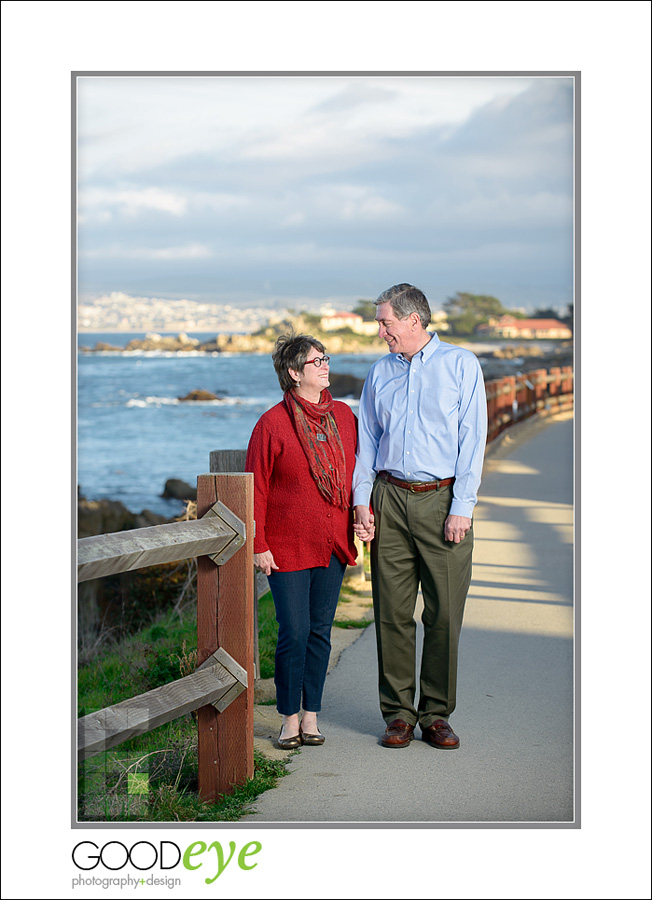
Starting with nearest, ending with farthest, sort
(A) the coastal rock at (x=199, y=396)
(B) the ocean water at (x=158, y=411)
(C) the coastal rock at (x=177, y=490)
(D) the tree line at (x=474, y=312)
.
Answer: (C) the coastal rock at (x=177, y=490) < (D) the tree line at (x=474, y=312) < (B) the ocean water at (x=158, y=411) < (A) the coastal rock at (x=199, y=396)

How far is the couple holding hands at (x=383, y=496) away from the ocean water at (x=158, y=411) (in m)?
41.2

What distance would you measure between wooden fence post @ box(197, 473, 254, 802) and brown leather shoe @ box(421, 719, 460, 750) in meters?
0.95

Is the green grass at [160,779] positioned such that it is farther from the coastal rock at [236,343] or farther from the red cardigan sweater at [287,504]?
the coastal rock at [236,343]

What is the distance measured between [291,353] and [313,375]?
14 centimetres

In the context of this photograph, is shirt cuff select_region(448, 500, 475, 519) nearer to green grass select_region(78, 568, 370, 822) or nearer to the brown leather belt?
the brown leather belt

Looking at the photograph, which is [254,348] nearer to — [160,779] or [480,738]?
[480,738]

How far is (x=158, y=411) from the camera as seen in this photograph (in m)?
63.3

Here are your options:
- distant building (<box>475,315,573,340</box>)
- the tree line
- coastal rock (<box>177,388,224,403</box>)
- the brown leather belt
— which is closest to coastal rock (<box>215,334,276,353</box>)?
coastal rock (<box>177,388,224,403</box>)

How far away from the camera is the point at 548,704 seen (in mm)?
5250

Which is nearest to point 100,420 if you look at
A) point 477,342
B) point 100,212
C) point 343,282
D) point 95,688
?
point 100,212

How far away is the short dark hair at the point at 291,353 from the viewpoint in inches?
172

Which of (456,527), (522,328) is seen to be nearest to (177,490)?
(522,328)

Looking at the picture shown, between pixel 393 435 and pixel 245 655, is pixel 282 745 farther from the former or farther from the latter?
pixel 393 435

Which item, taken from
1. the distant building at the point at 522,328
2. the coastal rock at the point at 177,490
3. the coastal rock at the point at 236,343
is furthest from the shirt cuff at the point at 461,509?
the coastal rock at the point at 236,343
